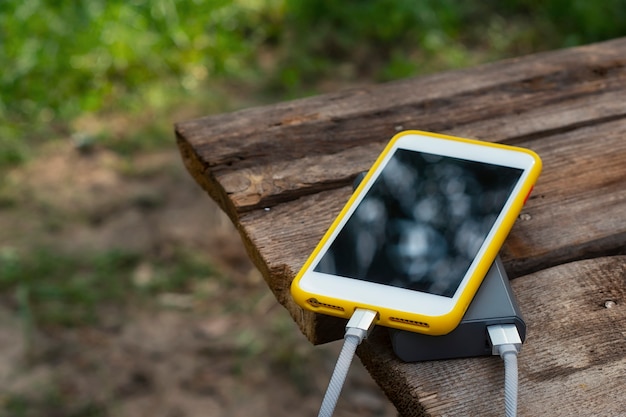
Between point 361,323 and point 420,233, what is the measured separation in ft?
0.45

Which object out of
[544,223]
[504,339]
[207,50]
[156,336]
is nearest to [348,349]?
[504,339]

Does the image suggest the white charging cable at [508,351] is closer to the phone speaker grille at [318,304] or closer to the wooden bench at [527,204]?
the wooden bench at [527,204]

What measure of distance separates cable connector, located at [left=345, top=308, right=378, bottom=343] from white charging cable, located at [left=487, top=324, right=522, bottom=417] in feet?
0.34

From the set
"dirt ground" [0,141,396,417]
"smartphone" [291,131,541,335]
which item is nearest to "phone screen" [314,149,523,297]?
"smartphone" [291,131,541,335]

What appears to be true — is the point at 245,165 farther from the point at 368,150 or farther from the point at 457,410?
the point at 457,410

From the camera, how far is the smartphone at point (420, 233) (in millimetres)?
770

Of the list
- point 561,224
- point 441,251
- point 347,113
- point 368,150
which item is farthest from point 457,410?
point 347,113

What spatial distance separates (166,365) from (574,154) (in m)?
1.17

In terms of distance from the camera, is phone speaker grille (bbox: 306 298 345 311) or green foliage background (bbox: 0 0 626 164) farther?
green foliage background (bbox: 0 0 626 164)

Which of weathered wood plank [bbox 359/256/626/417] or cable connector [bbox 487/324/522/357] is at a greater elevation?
cable connector [bbox 487/324/522/357]

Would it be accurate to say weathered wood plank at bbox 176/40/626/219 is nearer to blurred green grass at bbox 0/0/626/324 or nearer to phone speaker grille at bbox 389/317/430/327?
phone speaker grille at bbox 389/317/430/327

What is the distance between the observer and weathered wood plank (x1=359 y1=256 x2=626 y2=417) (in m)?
0.73

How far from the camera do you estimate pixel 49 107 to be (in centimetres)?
271

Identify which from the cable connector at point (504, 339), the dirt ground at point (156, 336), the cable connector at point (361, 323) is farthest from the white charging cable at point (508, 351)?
the dirt ground at point (156, 336)
